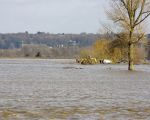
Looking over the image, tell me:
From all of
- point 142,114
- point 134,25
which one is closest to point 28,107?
point 142,114

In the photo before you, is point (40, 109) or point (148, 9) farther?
point (148, 9)

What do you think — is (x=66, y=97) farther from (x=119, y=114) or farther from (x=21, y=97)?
(x=119, y=114)

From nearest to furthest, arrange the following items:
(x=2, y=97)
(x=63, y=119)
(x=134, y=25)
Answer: (x=63, y=119) < (x=2, y=97) < (x=134, y=25)

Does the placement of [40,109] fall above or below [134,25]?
below

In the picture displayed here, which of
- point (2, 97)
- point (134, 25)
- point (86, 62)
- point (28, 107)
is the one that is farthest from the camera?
point (86, 62)

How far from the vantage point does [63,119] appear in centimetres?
1470

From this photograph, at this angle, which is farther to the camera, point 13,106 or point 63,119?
point 13,106

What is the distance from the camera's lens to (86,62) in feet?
298

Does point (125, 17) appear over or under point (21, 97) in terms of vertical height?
over

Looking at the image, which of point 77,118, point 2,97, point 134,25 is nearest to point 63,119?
point 77,118

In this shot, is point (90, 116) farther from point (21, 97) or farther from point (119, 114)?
point (21, 97)

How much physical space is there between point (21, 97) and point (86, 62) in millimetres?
69874

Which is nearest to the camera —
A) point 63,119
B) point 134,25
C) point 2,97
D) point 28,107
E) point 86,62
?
point 63,119

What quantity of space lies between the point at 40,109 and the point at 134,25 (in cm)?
3729
